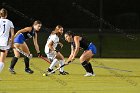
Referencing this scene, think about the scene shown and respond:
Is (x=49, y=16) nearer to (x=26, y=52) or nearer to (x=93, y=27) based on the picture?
(x=93, y=27)

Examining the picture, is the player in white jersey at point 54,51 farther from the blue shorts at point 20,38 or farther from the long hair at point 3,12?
the long hair at point 3,12

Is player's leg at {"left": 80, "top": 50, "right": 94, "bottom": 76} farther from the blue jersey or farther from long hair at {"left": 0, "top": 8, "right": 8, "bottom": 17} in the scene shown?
long hair at {"left": 0, "top": 8, "right": 8, "bottom": 17}

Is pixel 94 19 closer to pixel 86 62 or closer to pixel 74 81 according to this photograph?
pixel 86 62

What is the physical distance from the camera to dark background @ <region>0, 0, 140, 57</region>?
25.4 m

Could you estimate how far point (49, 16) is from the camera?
2770 centimetres

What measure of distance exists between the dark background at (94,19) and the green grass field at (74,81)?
6.15m

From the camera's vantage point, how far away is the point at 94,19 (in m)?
26.7

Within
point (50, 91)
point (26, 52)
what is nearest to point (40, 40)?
point (26, 52)

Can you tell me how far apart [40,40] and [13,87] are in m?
11.8

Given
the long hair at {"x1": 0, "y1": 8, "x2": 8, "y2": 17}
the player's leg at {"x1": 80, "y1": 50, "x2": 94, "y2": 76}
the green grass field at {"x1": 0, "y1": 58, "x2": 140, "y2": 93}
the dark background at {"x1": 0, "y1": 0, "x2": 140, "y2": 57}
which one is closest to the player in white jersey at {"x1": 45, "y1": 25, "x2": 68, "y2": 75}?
the green grass field at {"x1": 0, "y1": 58, "x2": 140, "y2": 93}

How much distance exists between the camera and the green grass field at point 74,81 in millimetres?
12812

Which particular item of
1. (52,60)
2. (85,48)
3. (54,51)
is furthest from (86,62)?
(52,60)

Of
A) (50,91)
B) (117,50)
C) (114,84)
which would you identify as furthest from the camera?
(117,50)

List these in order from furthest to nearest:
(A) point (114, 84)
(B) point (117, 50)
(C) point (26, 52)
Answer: (B) point (117, 50) → (C) point (26, 52) → (A) point (114, 84)
